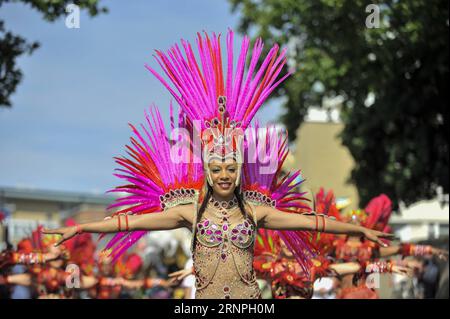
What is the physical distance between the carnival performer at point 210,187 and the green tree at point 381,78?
30.9 ft

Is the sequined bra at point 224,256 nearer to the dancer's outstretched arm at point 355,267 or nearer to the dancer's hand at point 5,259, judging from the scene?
the dancer's outstretched arm at point 355,267

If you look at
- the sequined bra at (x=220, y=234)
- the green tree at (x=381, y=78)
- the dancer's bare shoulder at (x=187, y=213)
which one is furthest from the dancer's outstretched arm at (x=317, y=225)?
the green tree at (x=381, y=78)

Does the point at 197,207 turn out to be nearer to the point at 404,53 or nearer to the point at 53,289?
the point at 53,289

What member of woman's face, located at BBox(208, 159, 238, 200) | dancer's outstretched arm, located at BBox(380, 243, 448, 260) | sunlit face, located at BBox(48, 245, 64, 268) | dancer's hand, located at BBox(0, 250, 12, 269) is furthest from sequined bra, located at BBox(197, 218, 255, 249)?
dancer's hand, located at BBox(0, 250, 12, 269)

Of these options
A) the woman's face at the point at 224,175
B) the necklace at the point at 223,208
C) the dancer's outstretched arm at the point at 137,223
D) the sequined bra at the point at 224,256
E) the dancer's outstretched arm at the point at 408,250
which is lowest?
the dancer's outstretched arm at the point at 408,250

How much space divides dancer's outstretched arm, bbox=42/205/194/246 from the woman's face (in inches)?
10.8

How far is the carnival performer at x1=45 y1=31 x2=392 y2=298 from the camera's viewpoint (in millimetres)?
6293

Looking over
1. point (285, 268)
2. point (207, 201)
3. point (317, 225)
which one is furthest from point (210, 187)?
point (285, 268)

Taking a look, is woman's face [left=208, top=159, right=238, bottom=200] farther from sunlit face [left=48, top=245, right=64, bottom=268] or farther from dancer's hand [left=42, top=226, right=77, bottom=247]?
sunlit face [left=48, top=245, right=64, bottom=268]

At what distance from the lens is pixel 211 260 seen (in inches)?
248

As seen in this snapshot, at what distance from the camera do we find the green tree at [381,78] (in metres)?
16.2

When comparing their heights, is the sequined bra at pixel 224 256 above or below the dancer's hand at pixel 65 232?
below
